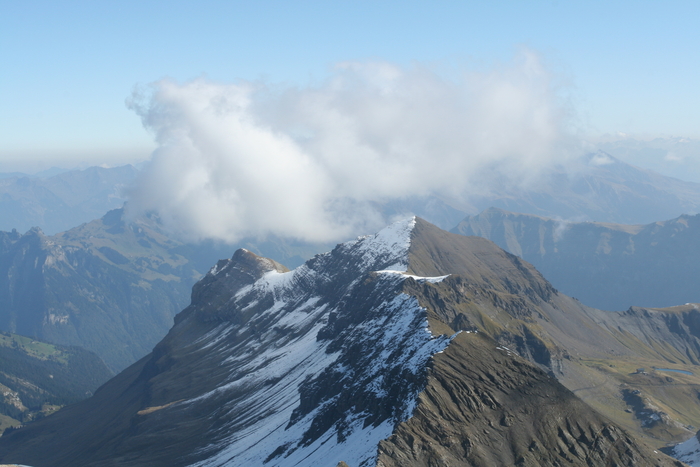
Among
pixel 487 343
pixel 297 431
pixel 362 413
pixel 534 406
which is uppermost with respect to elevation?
pixel 487 343

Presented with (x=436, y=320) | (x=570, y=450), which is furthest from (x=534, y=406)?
(x=436, y=320)

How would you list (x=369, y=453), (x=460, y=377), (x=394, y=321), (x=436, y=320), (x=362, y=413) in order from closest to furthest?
(x=369, y=453), (x=460, y=377), (x=362, y=413), (x=436, y=320), (x=394, y=321)

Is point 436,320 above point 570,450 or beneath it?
above

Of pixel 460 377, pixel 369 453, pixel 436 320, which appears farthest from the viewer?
pixel 436 320

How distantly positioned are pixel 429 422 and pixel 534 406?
2897 cm

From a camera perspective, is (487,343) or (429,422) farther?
(487,343)

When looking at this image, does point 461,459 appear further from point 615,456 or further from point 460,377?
point 615,456

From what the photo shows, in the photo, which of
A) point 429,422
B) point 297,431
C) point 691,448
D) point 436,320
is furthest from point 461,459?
point 691,448

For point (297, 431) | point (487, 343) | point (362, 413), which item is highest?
point (487, 343)

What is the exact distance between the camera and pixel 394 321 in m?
199

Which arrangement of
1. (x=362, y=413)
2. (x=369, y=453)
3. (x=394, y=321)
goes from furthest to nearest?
(x=394, y=321), (x=362, y=413), (x=369, y=453)

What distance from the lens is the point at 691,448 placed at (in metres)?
199

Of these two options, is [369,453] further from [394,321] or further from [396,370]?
[394,321]

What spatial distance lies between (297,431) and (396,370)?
171 ft
